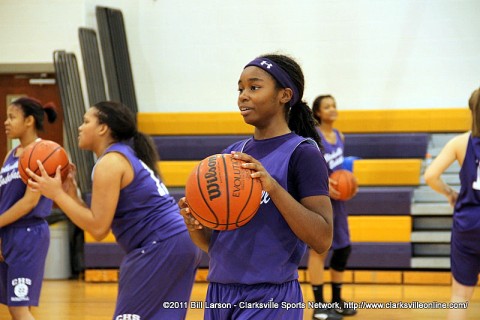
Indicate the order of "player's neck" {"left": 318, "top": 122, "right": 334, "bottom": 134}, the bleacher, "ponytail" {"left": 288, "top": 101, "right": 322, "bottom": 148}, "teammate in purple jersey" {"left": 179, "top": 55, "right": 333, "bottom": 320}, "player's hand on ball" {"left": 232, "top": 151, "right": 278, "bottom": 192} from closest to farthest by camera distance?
"player's hand on ball" {"left": 232, "top": 151, "right": 278, "bottom": 192} < "teammate in purple jersey" {"left": 179, "top": 55, "right": 333, "bottom": 320} < "ponytail" {"left": 288, "top": 101, "right": 322, "bottom": 148} < "player's neck" {"left": 318, "top": 122, "right": 334, "bottom": 134} < the bleacher

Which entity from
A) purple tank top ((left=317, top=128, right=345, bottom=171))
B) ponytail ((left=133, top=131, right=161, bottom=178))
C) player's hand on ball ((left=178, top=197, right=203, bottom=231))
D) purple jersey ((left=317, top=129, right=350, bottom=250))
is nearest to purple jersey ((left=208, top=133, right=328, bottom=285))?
player's hand on ball ((left=178, top=197, right=203, bottom=231))

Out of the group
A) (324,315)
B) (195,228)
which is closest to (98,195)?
(195,228)

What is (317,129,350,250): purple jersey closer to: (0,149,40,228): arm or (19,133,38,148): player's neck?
(19,133,38,148): player's neck

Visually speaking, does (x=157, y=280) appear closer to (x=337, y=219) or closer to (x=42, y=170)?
(x=42, y=170)

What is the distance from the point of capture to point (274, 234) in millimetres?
2426

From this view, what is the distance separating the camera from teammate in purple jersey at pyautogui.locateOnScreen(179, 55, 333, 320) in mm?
2395

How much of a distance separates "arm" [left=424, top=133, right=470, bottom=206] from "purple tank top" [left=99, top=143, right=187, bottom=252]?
5.48ft

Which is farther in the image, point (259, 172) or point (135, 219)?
point (135, 219)

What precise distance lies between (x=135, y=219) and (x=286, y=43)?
5.83 m

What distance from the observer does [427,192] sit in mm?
8125

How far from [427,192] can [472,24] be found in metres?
2.08

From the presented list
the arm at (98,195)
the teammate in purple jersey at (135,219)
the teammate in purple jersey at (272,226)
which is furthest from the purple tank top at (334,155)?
the teammate in purple jersey at (272,226)

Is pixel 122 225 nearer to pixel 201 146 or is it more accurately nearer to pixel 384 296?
pixel 384 296

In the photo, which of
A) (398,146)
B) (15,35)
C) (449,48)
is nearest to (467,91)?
(449,48)
